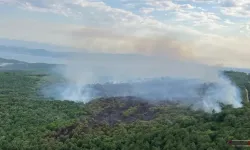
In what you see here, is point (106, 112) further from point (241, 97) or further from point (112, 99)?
point (241, 97)

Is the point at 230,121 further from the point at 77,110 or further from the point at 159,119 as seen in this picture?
the point at 77,110

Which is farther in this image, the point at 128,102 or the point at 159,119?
the point at 128,102

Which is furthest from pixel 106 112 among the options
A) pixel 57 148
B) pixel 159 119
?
pixel 57 148

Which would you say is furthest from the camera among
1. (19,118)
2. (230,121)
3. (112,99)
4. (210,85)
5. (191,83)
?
(191,83)

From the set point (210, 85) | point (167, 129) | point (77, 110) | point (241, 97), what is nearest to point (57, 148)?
point (167, 129)

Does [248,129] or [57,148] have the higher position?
[248,129]

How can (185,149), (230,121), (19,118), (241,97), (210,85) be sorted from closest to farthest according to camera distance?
(185,149) → (230,121) → (19,118) → (241,97) → (210,85)
